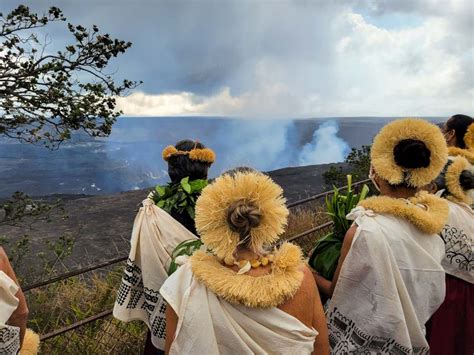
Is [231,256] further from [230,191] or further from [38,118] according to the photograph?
[38,118]

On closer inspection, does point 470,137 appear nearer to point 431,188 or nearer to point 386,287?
point 431,188

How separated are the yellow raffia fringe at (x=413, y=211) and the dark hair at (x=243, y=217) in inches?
35.5

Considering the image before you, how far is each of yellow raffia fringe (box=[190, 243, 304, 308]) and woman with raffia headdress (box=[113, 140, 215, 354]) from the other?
0.87 metres

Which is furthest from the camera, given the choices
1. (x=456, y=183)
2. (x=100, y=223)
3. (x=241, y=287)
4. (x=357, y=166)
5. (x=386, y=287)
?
(x=100, y=223)

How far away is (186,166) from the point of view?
2805 mm

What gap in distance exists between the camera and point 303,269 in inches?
71.4

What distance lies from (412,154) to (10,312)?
6.65ft

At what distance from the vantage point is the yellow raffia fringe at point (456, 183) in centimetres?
294

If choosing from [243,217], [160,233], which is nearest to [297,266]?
[243,217]

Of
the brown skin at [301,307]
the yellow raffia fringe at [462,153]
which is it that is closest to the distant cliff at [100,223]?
the yellow raffia fringe at [462,153]

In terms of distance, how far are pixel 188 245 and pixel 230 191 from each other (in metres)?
0.78

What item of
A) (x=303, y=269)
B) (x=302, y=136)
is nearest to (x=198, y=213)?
(x=303, y=269)

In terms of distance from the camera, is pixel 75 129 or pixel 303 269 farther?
pixel 75 129

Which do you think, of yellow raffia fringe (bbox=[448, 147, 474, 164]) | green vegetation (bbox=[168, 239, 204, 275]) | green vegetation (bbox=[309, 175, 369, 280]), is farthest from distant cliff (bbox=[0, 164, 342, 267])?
yellow raffia fringe (bbox=[448, 147, 474, 164])
